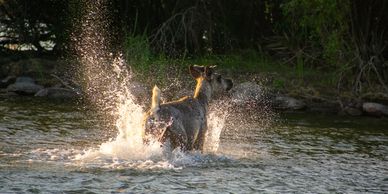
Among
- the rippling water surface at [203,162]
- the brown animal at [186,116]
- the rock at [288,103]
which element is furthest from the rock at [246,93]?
the brown animal at [186,116]

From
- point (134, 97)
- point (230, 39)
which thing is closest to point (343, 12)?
point (230, 39)

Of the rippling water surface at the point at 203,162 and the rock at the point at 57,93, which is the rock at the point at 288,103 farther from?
the rock at the point at 57,93

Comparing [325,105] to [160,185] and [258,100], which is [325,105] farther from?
[160,185]

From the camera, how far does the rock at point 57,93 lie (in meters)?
18.2

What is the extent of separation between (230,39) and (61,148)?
36.5 ft

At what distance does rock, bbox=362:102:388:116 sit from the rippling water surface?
7.35 ft

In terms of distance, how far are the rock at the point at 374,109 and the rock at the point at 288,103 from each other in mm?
1353

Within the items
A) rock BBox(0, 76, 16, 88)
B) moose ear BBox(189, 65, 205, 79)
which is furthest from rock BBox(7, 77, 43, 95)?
moose ear BBox(189, 65, 205, 79)

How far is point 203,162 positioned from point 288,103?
24.8ft

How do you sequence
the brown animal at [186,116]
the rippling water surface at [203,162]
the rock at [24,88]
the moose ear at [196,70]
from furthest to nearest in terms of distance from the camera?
the rock at [24,88], the moose ear at [196,70], the brown animal at [186,116], the rippling water surface at [203,162]

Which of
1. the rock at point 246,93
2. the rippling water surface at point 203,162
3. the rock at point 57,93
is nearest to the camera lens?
the rippling water surface at point 203,162

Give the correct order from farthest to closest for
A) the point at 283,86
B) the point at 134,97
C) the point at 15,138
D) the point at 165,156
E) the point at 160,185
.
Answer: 1. the point at 283,86
2. the point at 134,97
3. the point at 15,138
4. the point at 165,156
5. the point at 160,185

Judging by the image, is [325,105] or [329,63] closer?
[325,105]

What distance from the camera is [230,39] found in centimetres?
2164
